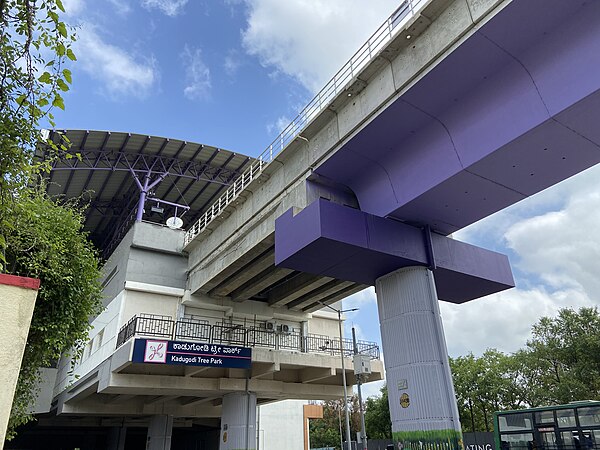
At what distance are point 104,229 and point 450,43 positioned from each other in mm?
43223

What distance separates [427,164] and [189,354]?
→ 39.1ft

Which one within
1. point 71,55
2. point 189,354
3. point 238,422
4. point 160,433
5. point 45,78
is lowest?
point 160,433

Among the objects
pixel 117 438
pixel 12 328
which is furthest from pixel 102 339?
pixel 12 328

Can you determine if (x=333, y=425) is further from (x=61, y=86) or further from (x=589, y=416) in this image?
(x=61, y=86)

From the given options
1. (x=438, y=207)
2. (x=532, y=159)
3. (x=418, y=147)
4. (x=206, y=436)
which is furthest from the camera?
(x=206, y=436)

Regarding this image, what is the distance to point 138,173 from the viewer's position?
37.9m

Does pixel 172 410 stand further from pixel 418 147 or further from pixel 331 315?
pixel 418 147

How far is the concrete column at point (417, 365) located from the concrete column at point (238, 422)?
29.6ft

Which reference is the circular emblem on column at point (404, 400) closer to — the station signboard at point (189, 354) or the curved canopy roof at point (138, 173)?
the station signboard at point (189, 354)

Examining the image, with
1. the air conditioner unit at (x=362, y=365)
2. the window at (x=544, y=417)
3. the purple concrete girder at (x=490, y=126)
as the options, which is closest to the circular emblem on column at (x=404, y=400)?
the purple concrete girder at (x=490, y=126)

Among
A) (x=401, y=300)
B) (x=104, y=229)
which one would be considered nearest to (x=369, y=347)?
(x=401, y=300)

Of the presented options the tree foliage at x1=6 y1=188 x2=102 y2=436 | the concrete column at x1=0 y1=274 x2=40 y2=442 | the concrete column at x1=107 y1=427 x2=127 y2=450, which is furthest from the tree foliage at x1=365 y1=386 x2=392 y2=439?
the concrete column at x1=0 y1=274 x2=40 y2=442

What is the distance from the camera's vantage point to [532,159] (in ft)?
39.2

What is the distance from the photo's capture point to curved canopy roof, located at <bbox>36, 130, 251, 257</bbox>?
115 ft
